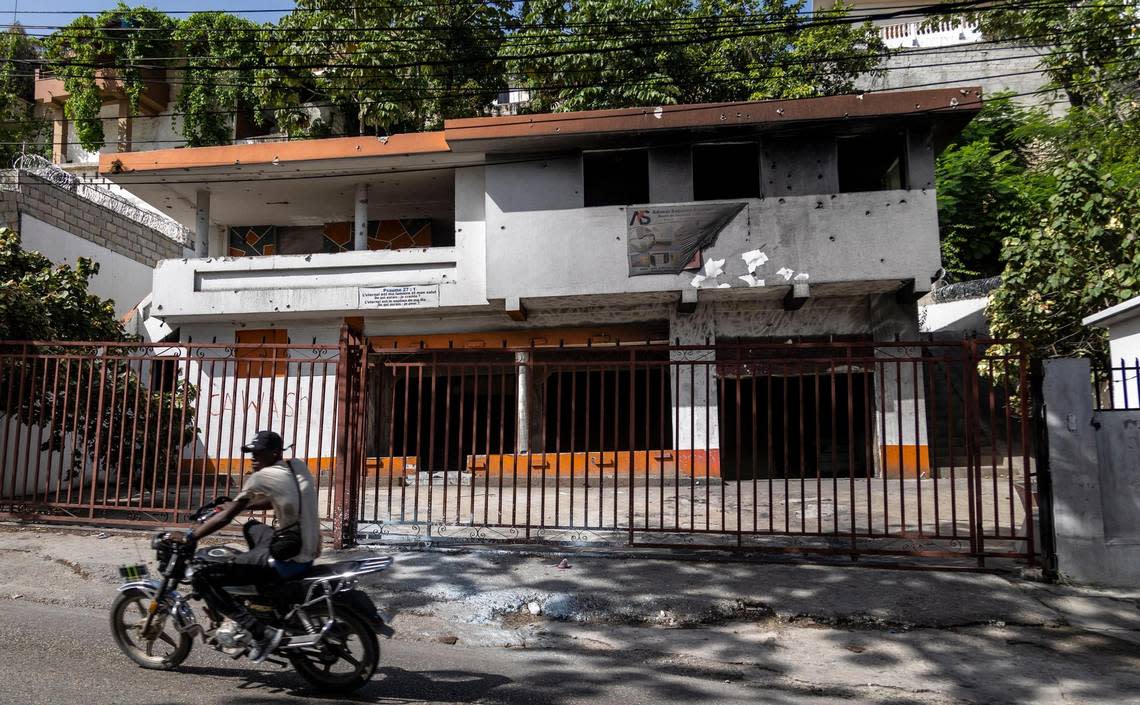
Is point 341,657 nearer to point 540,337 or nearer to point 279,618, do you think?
point 279,618

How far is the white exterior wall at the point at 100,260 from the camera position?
45.7 feet

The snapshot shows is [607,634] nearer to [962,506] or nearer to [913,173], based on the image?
[962,506]

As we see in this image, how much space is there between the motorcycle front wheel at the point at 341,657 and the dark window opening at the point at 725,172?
1125cm

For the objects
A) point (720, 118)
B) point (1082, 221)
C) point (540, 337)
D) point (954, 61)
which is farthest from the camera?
point (954, 61)

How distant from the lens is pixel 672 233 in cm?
1332

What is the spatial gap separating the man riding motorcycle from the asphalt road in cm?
37

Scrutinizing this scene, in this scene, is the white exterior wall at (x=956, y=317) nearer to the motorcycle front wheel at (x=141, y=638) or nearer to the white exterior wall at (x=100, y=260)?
the motorcycle front wheel at (x=141, y=638)

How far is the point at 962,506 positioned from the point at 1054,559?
3.63m

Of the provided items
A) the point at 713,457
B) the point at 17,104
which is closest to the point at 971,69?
the point at 713,457

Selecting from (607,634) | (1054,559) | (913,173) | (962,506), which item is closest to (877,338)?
(913,173)

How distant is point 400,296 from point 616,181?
4725 millimetres

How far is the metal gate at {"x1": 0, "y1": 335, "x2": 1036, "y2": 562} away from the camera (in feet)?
22.0

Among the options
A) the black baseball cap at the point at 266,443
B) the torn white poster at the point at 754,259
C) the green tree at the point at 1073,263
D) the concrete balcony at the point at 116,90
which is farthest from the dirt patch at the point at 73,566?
the concrete balcony at the point at 116,90

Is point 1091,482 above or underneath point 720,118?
underneath
